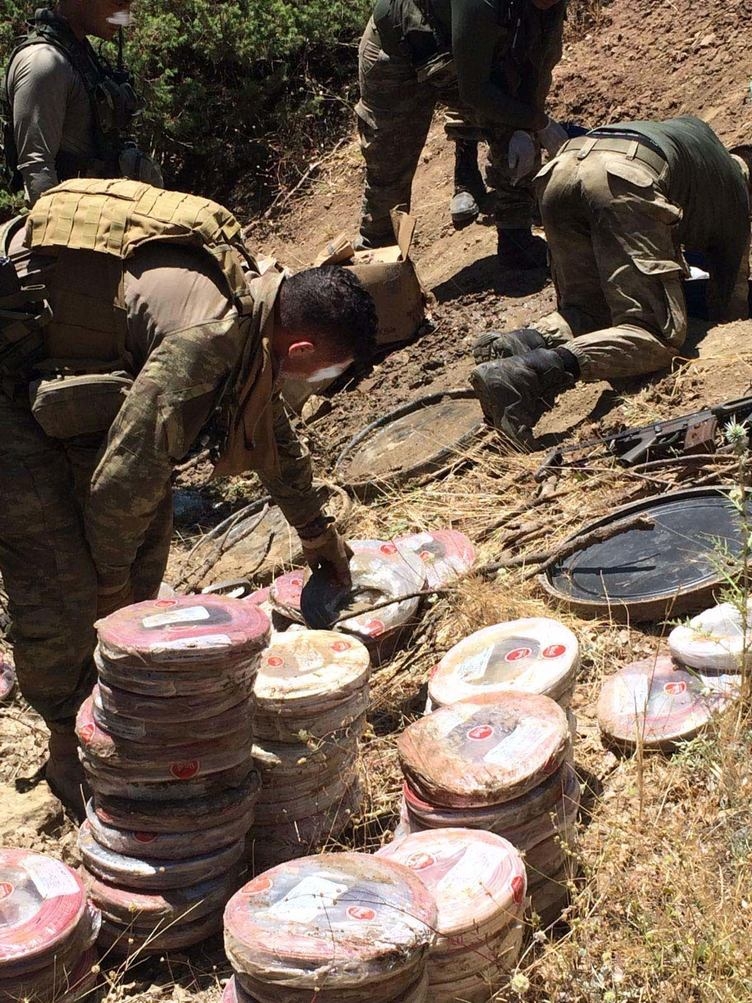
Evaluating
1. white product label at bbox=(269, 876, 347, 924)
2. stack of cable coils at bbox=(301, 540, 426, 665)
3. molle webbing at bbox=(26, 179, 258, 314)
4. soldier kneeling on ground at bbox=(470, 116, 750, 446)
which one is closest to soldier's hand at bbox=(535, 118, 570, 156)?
soldier kneeling on ground at bbox=(470, 116, 750, 446)

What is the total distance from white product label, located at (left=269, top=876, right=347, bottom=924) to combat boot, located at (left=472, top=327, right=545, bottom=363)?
3.77 m

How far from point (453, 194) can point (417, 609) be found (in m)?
5.72

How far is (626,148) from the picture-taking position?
6031mm

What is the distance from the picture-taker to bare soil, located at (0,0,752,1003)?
2.91 metres

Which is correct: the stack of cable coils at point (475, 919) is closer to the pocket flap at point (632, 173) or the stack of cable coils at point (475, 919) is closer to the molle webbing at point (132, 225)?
the molle webbing at point (132, 225)

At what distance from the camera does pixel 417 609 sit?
471 centimetres

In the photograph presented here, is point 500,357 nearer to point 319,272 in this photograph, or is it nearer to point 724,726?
point 319,272

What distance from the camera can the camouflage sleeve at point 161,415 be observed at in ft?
11.5

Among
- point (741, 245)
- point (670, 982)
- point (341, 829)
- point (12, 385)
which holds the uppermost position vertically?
point (12, 385)

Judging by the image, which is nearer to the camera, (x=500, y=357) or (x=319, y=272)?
(x=319, y=272)

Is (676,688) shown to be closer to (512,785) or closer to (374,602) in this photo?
(512,785)

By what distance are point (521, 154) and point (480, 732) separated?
5.08 meters

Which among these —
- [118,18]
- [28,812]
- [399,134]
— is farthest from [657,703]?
[399,134]

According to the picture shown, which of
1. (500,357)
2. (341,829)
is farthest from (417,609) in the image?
(500,357)
